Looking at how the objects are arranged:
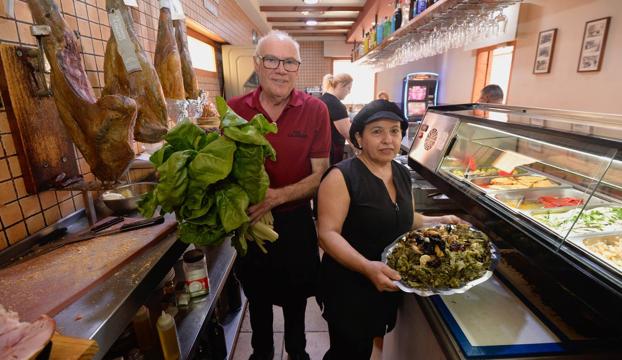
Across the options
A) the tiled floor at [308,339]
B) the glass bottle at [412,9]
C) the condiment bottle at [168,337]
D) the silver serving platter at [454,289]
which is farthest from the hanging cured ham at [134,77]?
the glass bottle at [412,9]

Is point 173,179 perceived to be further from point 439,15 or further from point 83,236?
point 439,15

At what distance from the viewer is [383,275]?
1.22 meters

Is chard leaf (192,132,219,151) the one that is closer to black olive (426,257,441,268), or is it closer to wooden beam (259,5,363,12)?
black olive (426,257,441,268)

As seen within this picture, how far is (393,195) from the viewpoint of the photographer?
5.14ft

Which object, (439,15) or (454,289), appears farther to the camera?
(439,15)

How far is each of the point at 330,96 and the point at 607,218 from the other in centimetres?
314

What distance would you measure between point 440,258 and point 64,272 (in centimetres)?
125

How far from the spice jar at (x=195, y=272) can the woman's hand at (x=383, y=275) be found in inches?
35.7

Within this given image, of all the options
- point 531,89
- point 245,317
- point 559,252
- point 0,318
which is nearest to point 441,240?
point 559,252

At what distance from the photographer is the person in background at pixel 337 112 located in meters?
4.00

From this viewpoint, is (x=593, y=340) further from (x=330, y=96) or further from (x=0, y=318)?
(x=330, y=96)

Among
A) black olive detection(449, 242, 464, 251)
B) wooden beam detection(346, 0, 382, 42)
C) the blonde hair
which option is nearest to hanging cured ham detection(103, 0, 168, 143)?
black olive detection(449, 242, 464, 251)

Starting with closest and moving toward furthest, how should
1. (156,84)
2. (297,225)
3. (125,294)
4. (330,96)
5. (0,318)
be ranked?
(0,318), (125,294), (156,84), (297,225), (330,96)

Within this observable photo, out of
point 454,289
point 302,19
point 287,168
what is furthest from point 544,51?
point 302,19
